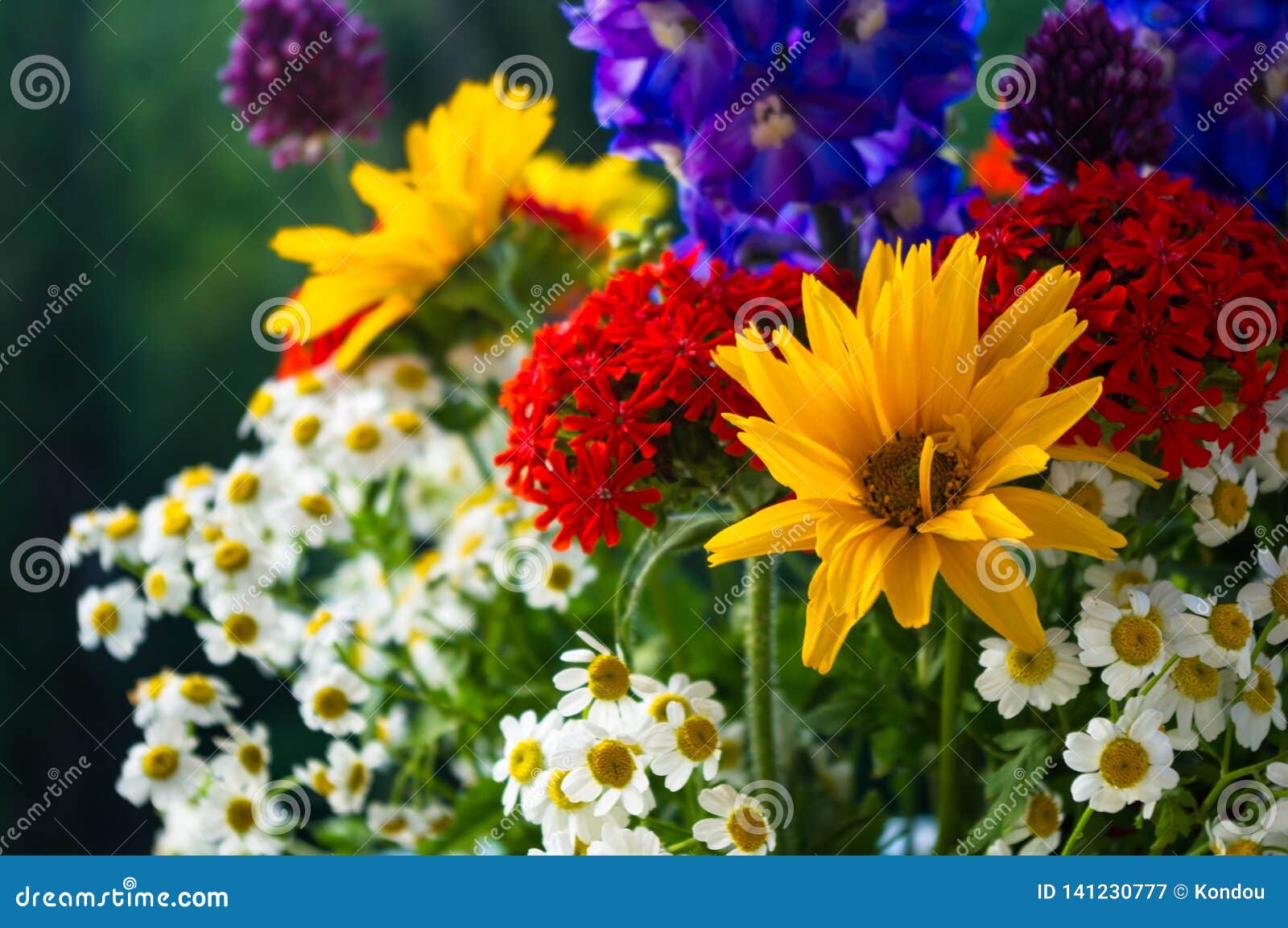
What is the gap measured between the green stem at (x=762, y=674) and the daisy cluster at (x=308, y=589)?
0.10 m

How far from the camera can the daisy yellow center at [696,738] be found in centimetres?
40

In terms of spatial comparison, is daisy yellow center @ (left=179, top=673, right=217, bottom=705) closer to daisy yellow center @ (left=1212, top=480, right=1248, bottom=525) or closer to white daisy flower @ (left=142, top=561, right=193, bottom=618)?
white daisy flower @ (left=142, top=561, right=193, bottom=618)

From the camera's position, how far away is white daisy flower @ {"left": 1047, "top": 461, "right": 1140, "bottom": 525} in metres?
0.41

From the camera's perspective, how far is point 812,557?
1.69 ft

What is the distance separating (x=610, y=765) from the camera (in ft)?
1.30

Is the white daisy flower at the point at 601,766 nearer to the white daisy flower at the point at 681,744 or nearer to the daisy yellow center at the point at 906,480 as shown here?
the white daisy flower at the point at 681,744

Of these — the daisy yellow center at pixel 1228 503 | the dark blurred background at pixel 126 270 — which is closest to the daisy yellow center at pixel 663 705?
the daisy yellow center at pixel 1228 503

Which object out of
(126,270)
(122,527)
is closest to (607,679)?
(122,527)

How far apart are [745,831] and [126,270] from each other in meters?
0.75

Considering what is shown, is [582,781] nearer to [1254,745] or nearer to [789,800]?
[789,800]

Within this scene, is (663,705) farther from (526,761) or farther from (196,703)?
(196,703)

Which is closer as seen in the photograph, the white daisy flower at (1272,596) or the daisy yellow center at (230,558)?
the white daisy flower at (1272,596)

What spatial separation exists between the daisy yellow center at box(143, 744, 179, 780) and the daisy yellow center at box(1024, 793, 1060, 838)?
37 centimetres

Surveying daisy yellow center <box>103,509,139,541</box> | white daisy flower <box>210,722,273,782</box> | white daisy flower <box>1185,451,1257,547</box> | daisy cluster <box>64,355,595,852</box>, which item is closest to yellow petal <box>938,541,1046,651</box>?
white daisy flower <box>1185,451,1257,547</box>
